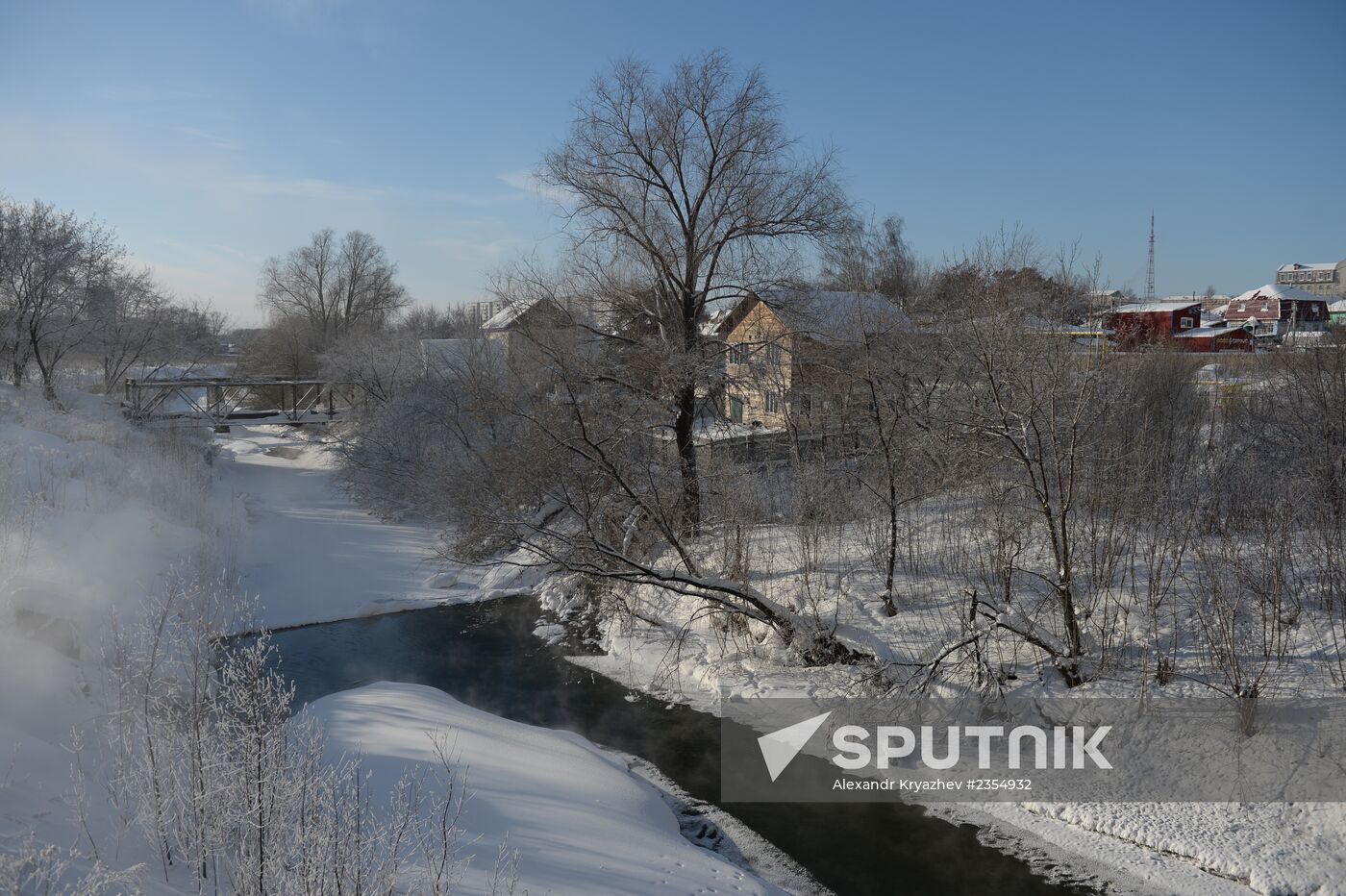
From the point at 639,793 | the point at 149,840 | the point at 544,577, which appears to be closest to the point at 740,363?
the point at 544,577

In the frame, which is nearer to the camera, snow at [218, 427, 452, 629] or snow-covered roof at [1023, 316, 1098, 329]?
snow-covered roof at [1023, 316, 1098, 329]

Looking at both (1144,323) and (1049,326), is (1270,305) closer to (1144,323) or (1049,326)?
(1144,323)

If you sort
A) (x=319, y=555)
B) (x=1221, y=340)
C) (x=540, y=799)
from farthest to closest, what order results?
1. (x=1221, y=340)
2. (x=319, y=555)
3. (x=540, y=799)

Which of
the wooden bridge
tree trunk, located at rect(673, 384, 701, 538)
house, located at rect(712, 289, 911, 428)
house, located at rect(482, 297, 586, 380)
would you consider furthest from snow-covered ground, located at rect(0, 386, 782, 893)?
house, located at rect(712, 289, 911, 428)

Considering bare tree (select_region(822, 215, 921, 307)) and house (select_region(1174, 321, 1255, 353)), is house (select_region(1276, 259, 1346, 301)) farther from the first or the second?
bare tree (select_region(822, 215, 921, 307))

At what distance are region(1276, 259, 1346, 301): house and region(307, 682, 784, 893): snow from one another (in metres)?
82.6

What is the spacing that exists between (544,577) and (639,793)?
8977 mm

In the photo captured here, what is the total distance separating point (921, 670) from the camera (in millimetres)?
10047

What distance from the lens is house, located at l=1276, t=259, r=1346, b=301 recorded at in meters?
73.3

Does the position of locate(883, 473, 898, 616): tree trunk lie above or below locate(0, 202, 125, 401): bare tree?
below

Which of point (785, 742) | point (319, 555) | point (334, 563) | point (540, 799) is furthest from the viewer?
point (319, 555)

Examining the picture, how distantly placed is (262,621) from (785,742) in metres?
9.63

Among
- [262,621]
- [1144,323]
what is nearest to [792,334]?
[262,621]

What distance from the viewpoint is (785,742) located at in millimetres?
10398
